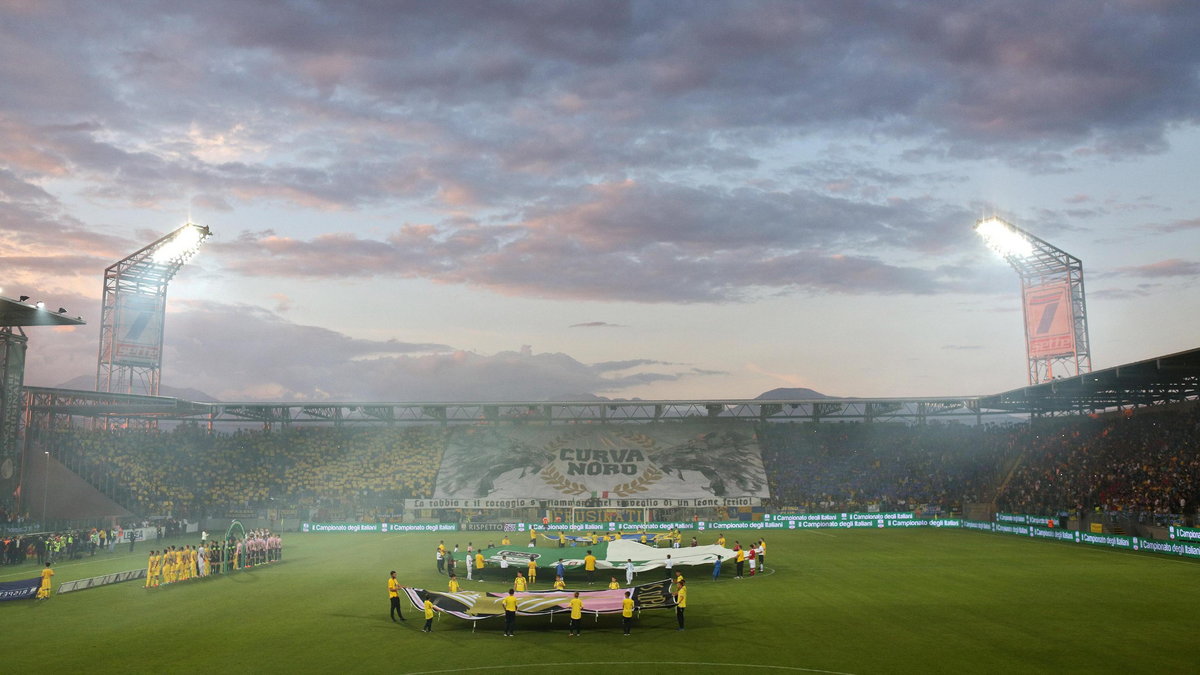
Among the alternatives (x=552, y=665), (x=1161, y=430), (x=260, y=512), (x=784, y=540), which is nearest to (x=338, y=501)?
(x=260, y=512)

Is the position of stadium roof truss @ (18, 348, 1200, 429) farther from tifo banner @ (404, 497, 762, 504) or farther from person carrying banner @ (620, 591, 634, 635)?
person carrying banner @ (620, 591, 634, 635)

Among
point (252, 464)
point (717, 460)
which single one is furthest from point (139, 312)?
point (717, 460)

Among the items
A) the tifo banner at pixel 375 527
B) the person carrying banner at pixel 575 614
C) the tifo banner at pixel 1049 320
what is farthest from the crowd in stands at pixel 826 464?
the person carrying banner at pixel 575 614

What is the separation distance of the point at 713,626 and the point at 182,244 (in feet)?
237

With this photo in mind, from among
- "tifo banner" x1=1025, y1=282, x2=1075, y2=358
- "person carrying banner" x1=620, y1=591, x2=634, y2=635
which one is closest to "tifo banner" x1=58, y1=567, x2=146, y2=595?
"person carrying banner" x1=620, y1=591, x2=634, y2=635

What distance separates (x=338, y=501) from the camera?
78.5 meters

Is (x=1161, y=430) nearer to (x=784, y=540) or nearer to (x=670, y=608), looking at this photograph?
(x=784, y=540)

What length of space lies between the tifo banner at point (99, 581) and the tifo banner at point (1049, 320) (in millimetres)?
76844

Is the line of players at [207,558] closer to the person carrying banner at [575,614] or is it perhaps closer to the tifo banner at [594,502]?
the person carrying banner at [575,614]

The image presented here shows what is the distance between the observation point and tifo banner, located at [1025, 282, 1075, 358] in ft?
266

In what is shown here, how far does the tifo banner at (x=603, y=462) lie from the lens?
3201 inches

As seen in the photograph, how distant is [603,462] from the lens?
282 feet

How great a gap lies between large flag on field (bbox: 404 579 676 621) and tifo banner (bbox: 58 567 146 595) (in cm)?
1705

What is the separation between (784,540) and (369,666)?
132 feet
